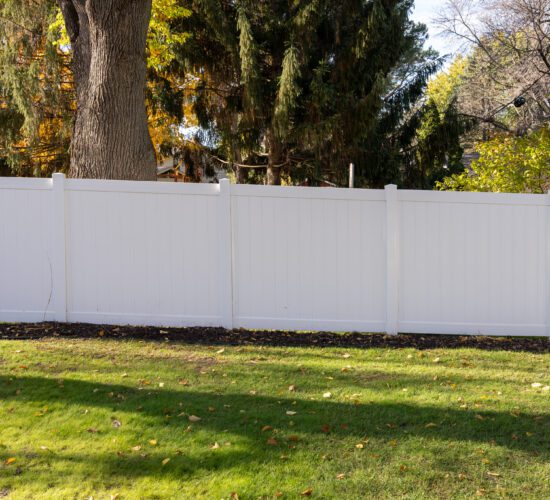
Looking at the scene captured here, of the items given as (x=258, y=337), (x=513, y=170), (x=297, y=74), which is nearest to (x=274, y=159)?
(x=297, y=74)

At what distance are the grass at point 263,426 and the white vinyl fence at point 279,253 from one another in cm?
102

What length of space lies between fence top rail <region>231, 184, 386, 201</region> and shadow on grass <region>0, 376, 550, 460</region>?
2728mm

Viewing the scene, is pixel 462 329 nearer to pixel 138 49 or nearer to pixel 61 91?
pixel 138 49

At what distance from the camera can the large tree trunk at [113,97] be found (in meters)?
7.67

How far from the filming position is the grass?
10.9 feet

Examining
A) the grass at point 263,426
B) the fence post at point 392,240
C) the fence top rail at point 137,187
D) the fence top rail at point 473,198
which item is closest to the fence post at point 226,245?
the fence top rail at point 137,187

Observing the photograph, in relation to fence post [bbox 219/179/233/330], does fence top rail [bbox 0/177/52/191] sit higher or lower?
higher

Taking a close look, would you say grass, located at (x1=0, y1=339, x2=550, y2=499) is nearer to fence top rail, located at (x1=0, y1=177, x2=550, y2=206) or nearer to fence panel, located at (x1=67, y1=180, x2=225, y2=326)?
fence panel, located at (x1=67, y1=180, x2=225, y2=326)

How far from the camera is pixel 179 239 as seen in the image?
677cm

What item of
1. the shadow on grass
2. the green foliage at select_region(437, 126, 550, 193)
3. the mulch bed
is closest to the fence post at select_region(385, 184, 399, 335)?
the mulch bed

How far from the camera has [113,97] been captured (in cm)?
771

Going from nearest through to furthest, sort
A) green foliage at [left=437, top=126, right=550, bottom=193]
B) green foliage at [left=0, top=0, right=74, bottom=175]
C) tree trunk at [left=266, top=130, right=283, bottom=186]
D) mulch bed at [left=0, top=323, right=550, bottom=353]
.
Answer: mulch bed at [left=0, top=323, right=550, bottom=353] → green foliage at [left=437, top=126, right=550, bottom=193] → tree trunk at [left=266, top=130, right=283, bottom=186] → green foliage at [left=0, top=0, right=74, bottom=175]

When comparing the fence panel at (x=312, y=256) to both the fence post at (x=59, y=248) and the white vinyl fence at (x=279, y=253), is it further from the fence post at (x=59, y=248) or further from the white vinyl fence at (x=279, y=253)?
the fence post at (x=59, y=248)

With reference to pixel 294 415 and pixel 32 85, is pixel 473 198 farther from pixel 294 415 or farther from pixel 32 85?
pixel 32 85
